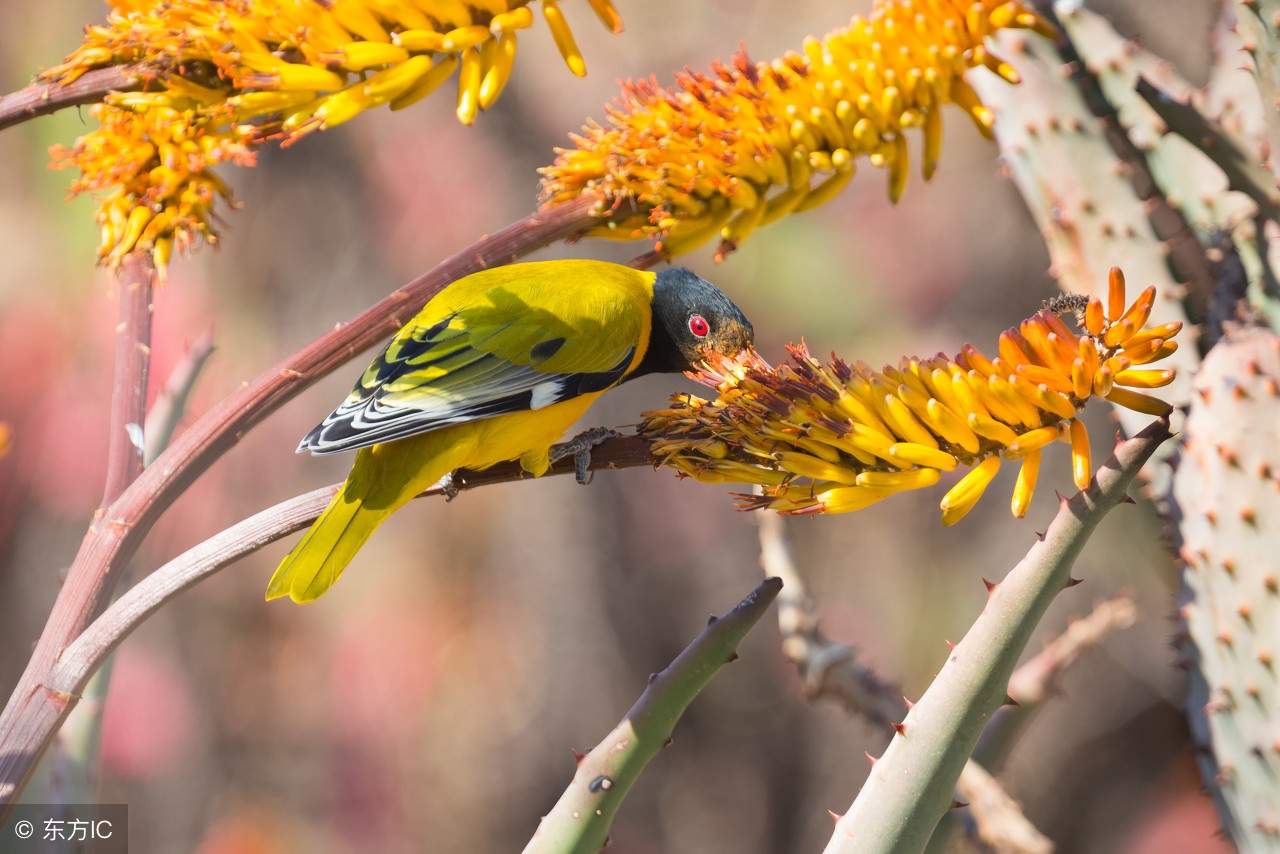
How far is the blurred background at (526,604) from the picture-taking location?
1.60 m

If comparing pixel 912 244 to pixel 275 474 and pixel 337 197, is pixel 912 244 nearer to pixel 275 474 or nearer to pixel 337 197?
pixel 337 197

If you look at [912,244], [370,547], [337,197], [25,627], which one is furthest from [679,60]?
[25,627]

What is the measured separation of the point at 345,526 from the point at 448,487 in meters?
0.10

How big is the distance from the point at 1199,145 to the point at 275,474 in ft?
4.49

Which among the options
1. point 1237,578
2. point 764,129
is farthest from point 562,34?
point 1237,578

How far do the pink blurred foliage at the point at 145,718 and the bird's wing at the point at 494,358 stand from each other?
1.16 meters

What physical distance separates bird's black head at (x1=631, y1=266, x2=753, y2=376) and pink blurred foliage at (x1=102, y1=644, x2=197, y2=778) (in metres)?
1.16

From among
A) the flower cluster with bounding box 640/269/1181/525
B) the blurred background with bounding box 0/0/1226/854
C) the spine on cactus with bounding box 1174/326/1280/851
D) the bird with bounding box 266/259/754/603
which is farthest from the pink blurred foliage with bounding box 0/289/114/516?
the spine on cactus with bounding box 1174/326/1280/851

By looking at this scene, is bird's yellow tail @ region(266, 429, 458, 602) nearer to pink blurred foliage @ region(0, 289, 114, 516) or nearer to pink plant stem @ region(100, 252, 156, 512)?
pink plant stem @ region(100, 252, 156, 512)

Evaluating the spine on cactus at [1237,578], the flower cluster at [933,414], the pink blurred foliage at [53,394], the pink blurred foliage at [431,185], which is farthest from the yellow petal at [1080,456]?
the pink blurred foliage at [53,394]

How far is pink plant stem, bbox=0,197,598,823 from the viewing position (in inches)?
17.6

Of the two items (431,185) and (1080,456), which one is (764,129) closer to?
(1080,456)

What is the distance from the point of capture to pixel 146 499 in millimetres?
490

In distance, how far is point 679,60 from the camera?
1.70 m
